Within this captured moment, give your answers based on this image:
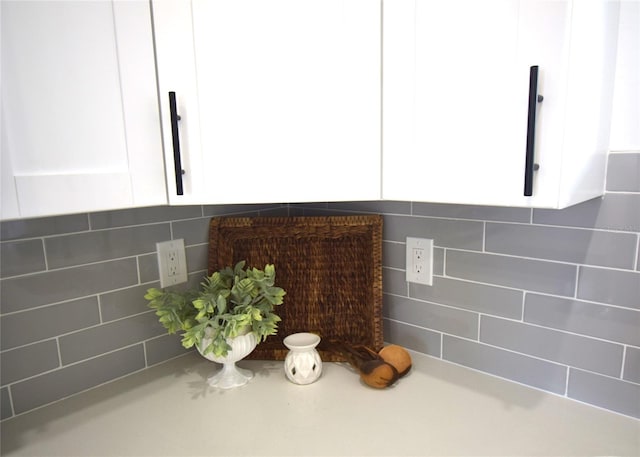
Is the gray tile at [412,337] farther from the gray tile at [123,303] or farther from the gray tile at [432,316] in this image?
the gray tile at [123,303]

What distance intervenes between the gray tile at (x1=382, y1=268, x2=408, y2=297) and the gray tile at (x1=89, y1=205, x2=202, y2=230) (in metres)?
0.58

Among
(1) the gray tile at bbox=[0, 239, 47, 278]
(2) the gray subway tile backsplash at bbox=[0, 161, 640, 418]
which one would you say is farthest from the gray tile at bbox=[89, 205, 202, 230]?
(1) the gray tile at bbox=[0, 239, 47, 278]

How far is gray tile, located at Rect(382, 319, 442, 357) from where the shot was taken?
1.22 metres

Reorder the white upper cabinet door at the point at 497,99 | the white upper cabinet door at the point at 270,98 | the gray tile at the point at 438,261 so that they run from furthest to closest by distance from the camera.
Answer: the gray tile at the point at 438,261 < the white upper cabinet door at the point at 270,98 < the white upper cabinet door at the point at 497,99

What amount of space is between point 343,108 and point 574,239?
583 millimetres

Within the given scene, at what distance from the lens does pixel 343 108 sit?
2.93ft

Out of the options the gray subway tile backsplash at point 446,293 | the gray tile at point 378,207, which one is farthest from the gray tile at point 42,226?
the gray tile at point 378,207

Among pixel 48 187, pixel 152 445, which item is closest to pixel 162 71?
pixel 48 187

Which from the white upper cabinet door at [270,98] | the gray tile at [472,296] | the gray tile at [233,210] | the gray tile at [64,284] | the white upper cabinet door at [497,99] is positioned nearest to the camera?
the white upper cabinet door at [497,99]

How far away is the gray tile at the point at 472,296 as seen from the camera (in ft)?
3.50

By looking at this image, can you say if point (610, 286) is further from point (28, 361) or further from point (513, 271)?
point (28, 361)

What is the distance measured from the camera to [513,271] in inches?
41.5

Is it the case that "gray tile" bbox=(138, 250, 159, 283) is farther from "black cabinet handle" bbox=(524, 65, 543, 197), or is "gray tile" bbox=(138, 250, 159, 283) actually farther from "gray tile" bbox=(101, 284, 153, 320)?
"black cabinet handle" bbox=(524, 65, 543, 197)

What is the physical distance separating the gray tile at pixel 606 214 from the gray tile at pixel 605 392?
0.34 meters
